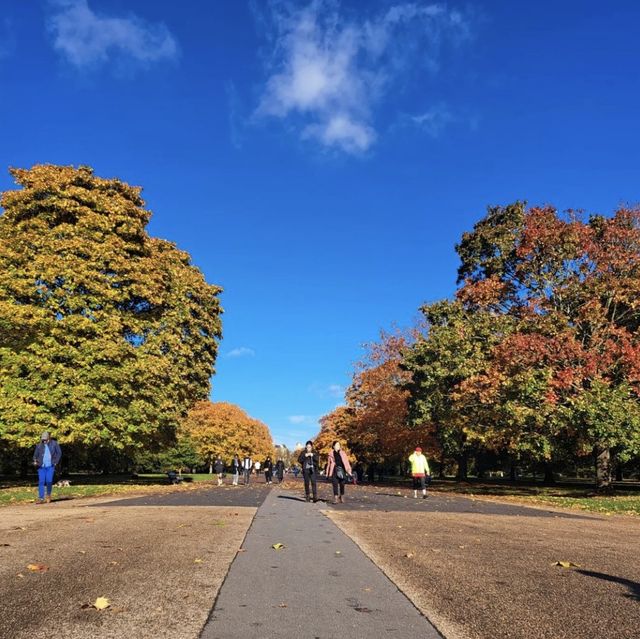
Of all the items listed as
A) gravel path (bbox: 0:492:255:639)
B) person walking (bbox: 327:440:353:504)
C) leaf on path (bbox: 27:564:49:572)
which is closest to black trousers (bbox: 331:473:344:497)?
person walking (bbox: 327:440:353:504)

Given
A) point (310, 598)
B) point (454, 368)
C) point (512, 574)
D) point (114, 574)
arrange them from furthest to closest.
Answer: point (454, 368) → point (512, 574) → point (114, 574) → point (310, 598)

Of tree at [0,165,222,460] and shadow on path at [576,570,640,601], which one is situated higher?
tree at [0,165,222,460]

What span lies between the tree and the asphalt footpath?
1642cm

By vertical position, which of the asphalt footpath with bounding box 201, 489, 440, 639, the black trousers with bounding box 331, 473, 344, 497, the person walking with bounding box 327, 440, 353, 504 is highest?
the person walking with bounding box 327, 440, 353, 504

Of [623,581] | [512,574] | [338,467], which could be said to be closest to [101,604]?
[512,574]

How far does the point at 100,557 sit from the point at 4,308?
1812 centimetres

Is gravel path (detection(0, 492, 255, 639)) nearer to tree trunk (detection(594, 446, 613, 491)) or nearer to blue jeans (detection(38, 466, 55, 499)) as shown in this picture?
blue jeans (detection(38, 466, 55, 499))

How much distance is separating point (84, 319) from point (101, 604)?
66.0 ft

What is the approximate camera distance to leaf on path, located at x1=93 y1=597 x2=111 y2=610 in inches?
172

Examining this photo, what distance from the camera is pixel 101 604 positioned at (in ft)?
14.4

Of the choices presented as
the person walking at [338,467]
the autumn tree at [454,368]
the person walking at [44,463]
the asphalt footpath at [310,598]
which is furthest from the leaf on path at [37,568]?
the autumn tree at [454,368]

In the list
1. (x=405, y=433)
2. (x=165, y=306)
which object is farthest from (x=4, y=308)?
(x=405, y=433)

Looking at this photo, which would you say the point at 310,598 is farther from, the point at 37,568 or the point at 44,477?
the point at 44,477

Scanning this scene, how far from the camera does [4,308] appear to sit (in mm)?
21656
